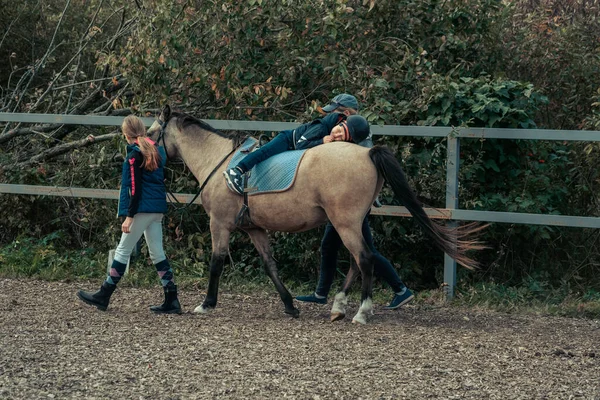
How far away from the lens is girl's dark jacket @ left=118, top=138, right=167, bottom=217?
7.18 meters

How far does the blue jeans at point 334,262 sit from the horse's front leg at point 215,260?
33.6 inches

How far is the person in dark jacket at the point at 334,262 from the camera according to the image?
23.9ft

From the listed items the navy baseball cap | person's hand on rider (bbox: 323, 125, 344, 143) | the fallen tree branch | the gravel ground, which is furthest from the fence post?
the fallen tree branch

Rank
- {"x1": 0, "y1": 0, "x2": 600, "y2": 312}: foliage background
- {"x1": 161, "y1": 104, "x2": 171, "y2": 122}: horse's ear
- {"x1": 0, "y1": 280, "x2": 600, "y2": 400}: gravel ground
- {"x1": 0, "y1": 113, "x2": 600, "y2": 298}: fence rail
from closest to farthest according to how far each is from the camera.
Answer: {"x1": 0, "y1": 280, "x2": 600, "y2": 400}: gravel ground → {"x1": 0, "y1": 113, "x2": 600, "y2": 298}: fence rail → {"x1": 161, "y1": 104, "x2": 171, "y2": 122}: horse's ear → {"x1": 0, "y1": 0, "x2": 600, "y2": 312}: foliage background

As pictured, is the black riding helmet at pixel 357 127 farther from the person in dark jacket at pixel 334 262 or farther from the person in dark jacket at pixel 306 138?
the person in dark jacket at pixel 334 262

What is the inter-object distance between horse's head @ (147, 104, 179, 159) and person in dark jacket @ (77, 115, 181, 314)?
0.36 metres

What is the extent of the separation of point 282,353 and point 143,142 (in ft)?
7.38

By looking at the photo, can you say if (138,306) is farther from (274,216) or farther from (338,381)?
(338,381)

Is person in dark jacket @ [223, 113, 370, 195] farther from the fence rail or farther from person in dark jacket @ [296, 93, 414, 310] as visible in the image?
the fence rail

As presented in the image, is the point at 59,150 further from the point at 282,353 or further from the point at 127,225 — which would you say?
the point at 282,353

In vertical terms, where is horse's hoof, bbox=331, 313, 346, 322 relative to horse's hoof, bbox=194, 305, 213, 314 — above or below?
above

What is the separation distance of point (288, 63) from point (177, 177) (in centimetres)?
165

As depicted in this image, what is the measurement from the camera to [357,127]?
7035mm

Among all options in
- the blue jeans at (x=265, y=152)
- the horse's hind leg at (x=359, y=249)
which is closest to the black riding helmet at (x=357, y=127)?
the blue jeans at (x=265, y=152)
